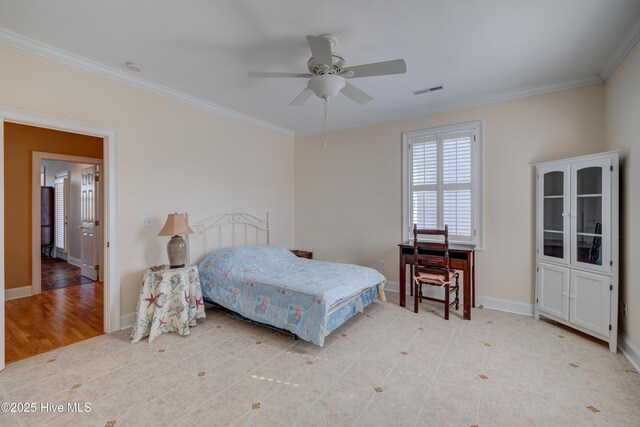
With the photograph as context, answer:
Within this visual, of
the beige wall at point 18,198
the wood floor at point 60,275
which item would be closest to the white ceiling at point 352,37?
the beige wall at point 18,198

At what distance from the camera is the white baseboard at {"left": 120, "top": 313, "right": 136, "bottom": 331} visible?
3.17 meters

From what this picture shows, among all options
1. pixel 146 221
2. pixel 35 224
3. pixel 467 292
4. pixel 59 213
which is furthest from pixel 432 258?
pixel 59 213

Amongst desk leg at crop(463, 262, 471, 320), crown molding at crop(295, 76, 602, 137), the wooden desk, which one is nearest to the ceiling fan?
crown molding at crop(295, 76, 602, 137)

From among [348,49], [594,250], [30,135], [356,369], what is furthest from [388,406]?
[30,135]

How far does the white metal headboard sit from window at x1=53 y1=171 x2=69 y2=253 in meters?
4.66

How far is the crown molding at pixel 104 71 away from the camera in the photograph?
2.47 metres

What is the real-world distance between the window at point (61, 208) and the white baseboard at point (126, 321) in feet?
16.1

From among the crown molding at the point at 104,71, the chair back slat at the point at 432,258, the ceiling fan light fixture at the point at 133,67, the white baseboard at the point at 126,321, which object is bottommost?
the white baseboard at the point at 126,321

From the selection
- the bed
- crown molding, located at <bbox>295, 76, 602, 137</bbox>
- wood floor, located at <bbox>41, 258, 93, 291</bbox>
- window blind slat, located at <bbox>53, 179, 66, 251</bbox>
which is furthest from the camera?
window blind slat, located at <bbox>53, 179, 66, 251</bbox>

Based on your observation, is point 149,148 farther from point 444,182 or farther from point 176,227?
point 444,182

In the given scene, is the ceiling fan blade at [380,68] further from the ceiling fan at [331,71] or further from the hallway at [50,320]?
the hallway at [50,320]

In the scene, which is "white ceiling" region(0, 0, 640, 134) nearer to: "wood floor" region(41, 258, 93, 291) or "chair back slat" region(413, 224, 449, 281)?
"chair back slat" region(413, 224, 449, 281)

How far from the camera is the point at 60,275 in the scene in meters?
5.50

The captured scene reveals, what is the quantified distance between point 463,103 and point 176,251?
4142mm
